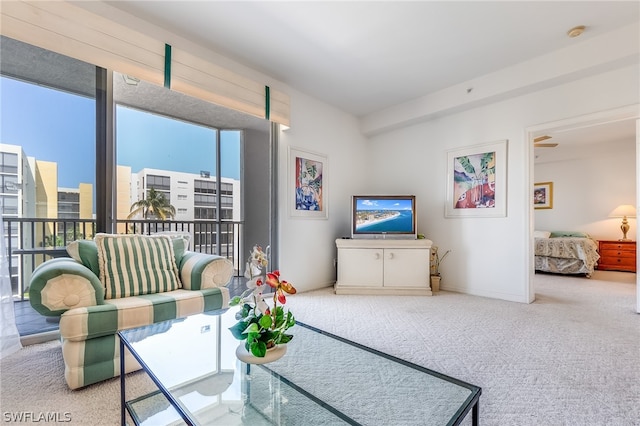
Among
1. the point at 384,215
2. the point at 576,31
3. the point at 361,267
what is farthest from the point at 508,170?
the point at 361,267

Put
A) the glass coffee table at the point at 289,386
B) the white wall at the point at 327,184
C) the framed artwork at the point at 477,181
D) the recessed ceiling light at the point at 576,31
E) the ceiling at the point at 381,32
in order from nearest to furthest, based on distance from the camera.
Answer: the glass coffee table at the point at 289,386 → the ceiling at the point at 381,32 → the recessed ceiling light at the point at 576,31 → the framed artwork at the point at 477,181 → the white wall at the point at 327,184

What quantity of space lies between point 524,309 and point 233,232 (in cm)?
352

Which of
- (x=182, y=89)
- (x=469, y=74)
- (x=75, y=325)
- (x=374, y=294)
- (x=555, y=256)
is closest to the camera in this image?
(x=75, y=325)

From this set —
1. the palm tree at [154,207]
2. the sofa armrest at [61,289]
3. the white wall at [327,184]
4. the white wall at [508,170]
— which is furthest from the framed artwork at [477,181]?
the sofa armrest at [61,289]

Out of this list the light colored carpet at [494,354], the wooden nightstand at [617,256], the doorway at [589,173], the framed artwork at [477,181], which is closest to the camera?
the light colored carpet at [494,354]

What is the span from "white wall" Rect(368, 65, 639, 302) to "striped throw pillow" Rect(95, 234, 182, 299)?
10.8ft

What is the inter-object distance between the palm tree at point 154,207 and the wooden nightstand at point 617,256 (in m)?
7.42

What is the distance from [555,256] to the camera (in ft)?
16.4

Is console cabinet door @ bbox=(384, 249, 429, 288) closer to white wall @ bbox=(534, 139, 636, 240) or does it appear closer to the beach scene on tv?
the beach scene on tv

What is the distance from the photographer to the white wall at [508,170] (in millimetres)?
2932

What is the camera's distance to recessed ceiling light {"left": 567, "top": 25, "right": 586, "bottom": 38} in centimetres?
248

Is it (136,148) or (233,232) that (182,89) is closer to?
(136,148)

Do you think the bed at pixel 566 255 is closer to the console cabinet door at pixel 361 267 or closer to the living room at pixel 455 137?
the living room at pixel 455 137

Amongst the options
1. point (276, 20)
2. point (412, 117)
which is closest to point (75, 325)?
point (276, 20)
